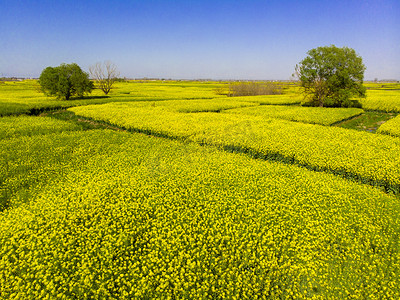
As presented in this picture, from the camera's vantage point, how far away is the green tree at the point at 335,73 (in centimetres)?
3462

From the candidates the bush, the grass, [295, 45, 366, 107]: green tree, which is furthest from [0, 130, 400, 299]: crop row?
the bush

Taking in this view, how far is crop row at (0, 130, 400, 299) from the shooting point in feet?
16.1

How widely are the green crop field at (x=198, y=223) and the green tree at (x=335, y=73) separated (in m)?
25.3

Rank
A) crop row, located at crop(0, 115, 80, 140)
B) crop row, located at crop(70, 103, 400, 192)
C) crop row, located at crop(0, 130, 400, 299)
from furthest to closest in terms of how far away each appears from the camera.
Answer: crop row, located at crop(0, 115, 80, 140), crop row, located at crop(70, 103, 400, 192), crop row, located at crop(0, 130, 400, 299)

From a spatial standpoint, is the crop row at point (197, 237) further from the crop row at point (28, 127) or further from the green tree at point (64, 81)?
the green tree at point (64, 81)

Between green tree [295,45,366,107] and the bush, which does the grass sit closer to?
green tree [295,45,366,107]

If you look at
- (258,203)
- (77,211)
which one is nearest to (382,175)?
(258,203)

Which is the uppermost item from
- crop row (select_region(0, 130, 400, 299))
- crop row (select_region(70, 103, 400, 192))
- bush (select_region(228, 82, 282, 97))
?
bush (select_region(228, 82, 282, 97))

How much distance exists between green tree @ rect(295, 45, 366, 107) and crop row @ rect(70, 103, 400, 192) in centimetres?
2045

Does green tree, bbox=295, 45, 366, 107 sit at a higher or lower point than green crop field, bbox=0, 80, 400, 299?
higher

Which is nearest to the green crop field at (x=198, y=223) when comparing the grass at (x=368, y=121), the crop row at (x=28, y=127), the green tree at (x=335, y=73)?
the crop row at (x=28, y=127)

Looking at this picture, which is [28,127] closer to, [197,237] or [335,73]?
[197,237]

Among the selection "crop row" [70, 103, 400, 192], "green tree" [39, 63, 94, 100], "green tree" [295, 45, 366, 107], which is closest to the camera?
"crop row" [70, 103, 400, 192]

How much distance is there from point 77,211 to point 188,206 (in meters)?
3.79
